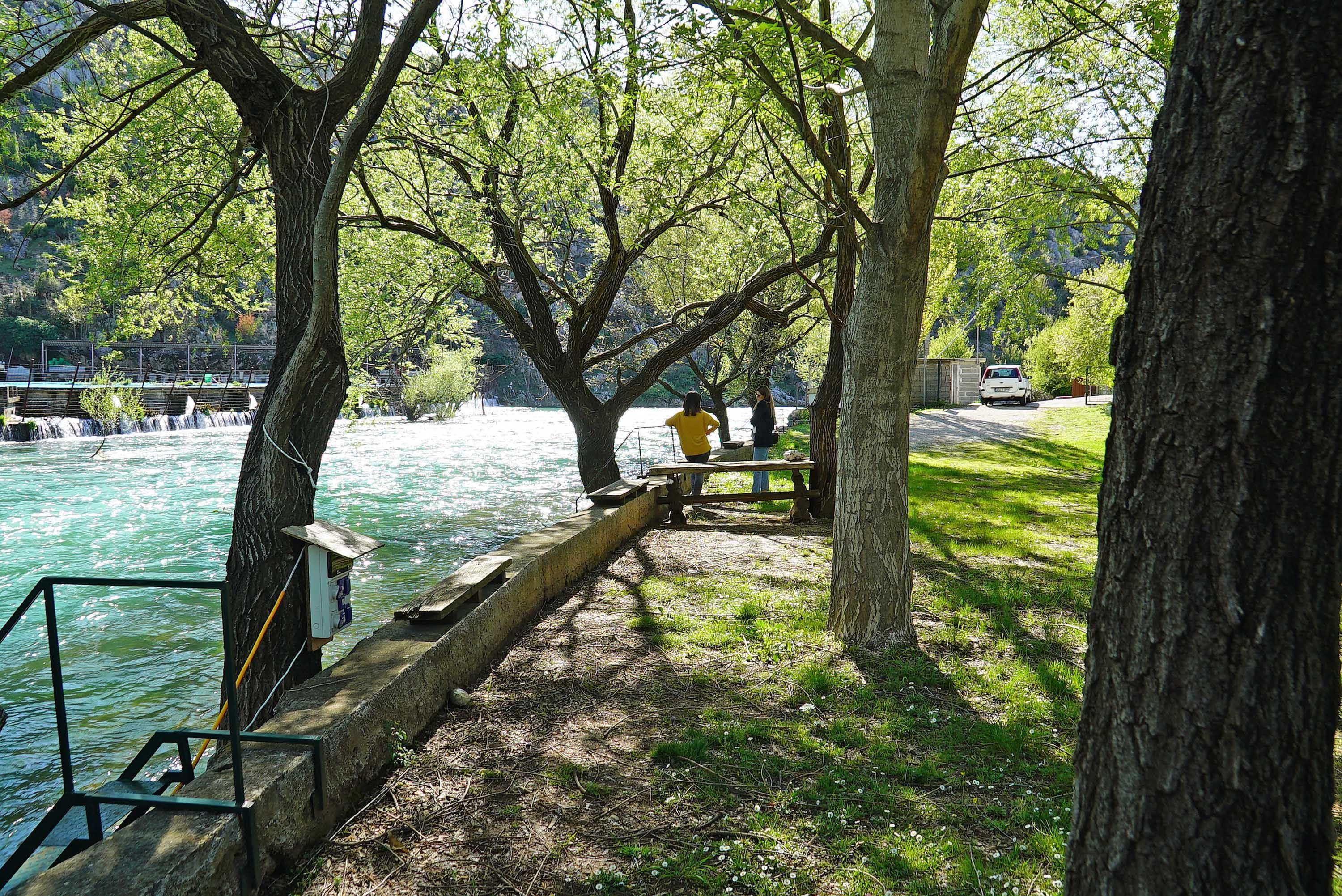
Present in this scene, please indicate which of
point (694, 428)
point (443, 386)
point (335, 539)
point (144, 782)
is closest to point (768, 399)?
point (694, 428)

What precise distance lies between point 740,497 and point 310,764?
313 inches

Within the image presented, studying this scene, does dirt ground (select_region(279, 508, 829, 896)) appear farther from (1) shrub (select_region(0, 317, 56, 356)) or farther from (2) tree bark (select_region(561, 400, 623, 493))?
(1) shrub (select_region(0, 317, 56, 356))

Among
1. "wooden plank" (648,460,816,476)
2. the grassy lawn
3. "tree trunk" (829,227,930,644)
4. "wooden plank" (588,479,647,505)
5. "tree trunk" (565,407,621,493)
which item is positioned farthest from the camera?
"tree trunk" (565,407,621,493)

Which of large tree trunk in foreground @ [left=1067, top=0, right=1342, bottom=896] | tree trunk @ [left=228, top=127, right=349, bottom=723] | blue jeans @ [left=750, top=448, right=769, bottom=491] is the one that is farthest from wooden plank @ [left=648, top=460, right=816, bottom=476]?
large tree trunk in foreground @ [left=1067, top=0, right=1342, bottom=896]

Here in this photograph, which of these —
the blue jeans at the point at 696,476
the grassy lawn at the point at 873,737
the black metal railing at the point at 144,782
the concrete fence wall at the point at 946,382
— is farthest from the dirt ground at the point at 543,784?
the concrete fence wall at the point at 946,382

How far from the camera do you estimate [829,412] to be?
10.9 meters

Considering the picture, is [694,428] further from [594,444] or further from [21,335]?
[21,335]

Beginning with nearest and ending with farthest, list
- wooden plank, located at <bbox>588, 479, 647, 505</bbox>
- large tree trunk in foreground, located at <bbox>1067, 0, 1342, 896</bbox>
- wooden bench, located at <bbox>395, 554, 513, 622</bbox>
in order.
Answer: large tree trunk in foreground, located at <bbox>1067, 0, 1342, 896</bbox> < wooden bench, located at <bbox>395, 554, 513, 622</bbox> < wooden plank, located at <bbox>588, 479, 647, 505</bbox>

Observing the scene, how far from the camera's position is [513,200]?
37.3 ft

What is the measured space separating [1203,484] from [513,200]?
35.0 feet

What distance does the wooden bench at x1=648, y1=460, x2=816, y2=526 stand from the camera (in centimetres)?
1019

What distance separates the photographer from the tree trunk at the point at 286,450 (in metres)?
5.14

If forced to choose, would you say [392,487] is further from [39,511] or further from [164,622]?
[164,622]

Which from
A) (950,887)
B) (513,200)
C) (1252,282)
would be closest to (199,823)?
(950,887)
